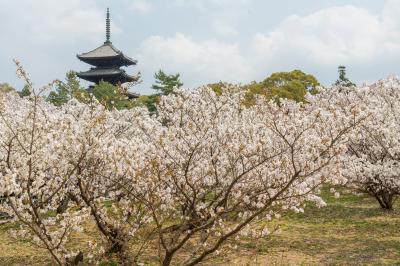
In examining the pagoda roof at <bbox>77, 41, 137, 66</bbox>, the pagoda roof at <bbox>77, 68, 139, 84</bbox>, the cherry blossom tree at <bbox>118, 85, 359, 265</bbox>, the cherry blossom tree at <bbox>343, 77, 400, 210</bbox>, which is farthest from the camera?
the pagoda roof at <bbox>77, 41, 137, 66</bbox>

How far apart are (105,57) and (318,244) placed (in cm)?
5443

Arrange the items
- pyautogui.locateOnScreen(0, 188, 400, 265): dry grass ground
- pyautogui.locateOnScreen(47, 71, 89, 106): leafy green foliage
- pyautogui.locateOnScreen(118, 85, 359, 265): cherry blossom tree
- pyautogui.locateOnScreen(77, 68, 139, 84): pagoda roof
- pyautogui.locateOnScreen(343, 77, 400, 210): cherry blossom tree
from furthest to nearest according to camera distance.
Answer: pyautogui.locateOnScreen(77, 68, 139, 84): pagoda roof < pyautogui.locateOnScreen(47, 71, 89, 106): leafy green foliage < pyautogui.locateOnScreen(343, 77, 400, 210): cherry blossom tree < pyautogui.locateOnScreen(0, 188, 400, 265): dry grass ground < pyautogui.locateOnScreen(118, 85, 359, 265): cherry blossom tree

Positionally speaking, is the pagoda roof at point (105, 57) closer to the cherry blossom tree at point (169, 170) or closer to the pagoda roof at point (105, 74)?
the pagoda roof at point (105, 74)

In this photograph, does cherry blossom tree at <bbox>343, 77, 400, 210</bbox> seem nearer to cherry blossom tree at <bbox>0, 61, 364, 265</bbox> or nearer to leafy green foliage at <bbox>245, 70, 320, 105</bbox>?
cherry blossom tree at <bbox>0, 61, 364, 265</bbox>

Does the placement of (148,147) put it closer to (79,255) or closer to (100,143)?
(100,143)

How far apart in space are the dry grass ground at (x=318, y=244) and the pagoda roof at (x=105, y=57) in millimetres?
48186

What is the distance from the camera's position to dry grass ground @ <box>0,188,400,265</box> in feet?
46.0

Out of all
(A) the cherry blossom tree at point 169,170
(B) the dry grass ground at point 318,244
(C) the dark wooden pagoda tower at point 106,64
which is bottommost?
(B) the dry grass ground at point 318,244

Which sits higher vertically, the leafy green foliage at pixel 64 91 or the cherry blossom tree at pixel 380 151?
the leafy green foliage at pixel 64 91

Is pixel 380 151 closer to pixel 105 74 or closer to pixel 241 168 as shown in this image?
pixel 241 168

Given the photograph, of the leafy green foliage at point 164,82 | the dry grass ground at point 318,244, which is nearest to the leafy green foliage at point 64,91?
the leafy green foliage at point 164,82

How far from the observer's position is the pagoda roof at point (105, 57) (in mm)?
66188

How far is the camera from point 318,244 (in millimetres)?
15992

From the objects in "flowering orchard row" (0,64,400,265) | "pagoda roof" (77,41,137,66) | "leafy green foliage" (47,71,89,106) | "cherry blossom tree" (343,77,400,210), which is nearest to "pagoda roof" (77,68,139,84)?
"pagoda roof" (77,41,137,66)
